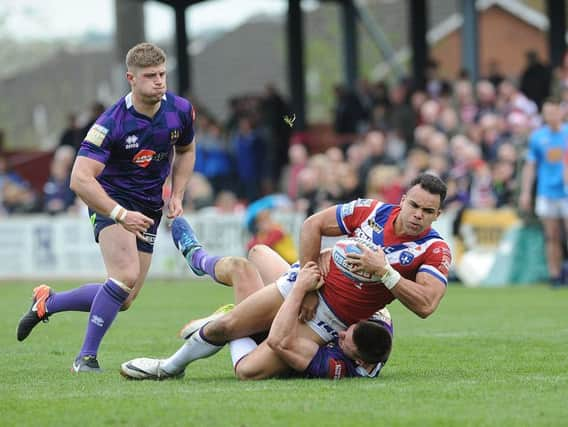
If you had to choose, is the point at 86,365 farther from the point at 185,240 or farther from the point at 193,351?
the point at 185,240

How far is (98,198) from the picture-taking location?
29.4ft

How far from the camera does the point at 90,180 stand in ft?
29.6

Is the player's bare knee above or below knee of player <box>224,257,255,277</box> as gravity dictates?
below

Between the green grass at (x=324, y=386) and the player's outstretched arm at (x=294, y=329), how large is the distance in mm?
159

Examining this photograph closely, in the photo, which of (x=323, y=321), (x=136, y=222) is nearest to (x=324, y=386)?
(x=323, y=321)

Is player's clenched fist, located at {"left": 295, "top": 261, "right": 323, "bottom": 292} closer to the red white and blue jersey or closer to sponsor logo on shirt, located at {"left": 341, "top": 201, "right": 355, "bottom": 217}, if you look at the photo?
the red white and blue jersey

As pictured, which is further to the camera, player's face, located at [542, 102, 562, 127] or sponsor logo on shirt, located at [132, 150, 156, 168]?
player's face, located at [542, 102, 562, 127]

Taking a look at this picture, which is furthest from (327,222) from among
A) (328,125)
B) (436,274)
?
(328,125)

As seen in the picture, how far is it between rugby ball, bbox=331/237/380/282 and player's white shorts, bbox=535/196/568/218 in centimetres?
995

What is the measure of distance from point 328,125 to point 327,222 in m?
23.4

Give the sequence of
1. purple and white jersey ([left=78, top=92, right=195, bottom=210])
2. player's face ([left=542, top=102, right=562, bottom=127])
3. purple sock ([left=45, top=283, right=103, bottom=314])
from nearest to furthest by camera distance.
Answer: purple and white jersey ([left=78, top=92, right=195, bottom=210])
purple sock ([left=45, top=283, right=103, bottom=314])
player's face ([left=542, top=102, right=562, bottom=127])

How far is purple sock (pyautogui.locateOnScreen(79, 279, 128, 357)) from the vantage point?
9211 millimetres

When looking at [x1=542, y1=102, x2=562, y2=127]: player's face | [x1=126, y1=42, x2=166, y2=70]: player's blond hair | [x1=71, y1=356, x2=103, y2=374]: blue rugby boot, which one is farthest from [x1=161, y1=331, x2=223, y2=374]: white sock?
[x1=542, y1=102, x2=562, y2=127]: player's face

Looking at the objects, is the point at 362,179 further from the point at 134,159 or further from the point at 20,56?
the point at 20,56
